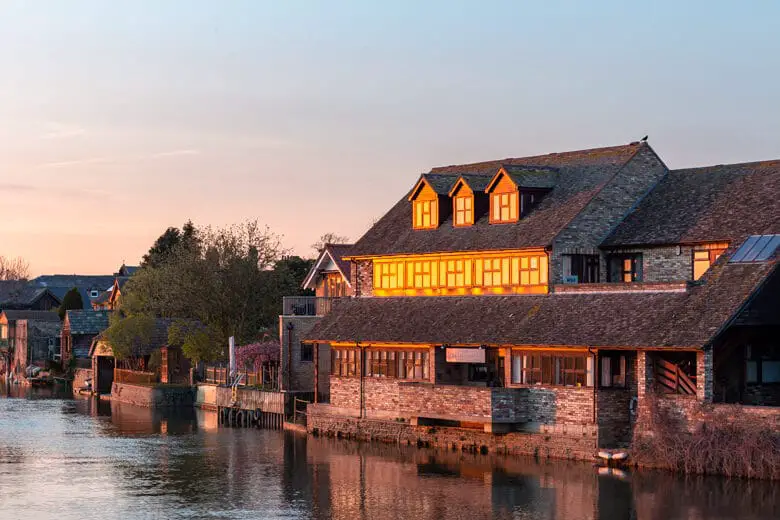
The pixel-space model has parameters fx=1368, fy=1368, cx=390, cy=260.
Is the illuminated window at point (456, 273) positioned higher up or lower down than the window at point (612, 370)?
higher up

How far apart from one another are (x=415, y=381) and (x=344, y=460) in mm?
6338

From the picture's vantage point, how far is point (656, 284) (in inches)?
2078

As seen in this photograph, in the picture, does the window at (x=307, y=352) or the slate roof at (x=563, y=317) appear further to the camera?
the window at (x=307, y=352)

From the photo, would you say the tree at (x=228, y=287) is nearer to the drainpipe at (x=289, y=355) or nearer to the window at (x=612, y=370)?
the drainpipe at (x=289, y=355)

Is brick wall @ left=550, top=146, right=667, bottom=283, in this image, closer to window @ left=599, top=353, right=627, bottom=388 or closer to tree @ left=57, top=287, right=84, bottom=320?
window @ left=599, top=353, right=627, bottom=388

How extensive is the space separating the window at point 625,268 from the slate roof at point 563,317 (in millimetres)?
2962

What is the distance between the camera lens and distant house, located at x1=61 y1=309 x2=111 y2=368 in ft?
389

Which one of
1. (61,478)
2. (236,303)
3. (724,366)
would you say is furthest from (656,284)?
(236,303)

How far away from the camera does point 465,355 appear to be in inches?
2270

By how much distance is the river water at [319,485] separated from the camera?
43.4 metres

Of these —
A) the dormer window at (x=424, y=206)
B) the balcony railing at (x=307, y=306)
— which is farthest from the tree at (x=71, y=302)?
the dormer window at (x=424, y=206)

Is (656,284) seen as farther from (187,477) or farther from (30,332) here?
(30,332)

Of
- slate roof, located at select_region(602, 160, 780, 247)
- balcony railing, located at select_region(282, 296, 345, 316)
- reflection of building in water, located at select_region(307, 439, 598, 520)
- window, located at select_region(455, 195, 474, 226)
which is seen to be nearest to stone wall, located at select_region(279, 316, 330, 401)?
balcony railing, located at select_region(282, 296, 345, 316)

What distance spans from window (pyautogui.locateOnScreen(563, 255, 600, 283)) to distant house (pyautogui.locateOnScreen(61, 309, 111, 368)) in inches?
2693
